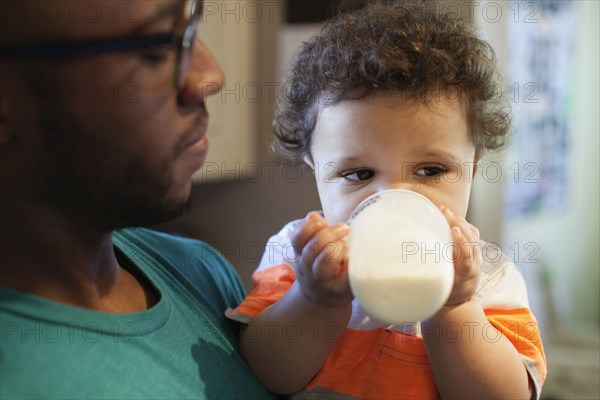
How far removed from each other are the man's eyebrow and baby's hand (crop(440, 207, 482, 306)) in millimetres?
382

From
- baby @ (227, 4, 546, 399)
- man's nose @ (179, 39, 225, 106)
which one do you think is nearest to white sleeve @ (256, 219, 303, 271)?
baby @ (227, 4, 546, 399)

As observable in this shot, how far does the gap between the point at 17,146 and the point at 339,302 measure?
1.39 ft

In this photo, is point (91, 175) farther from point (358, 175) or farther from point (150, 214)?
point (358, 175)

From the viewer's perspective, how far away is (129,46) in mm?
683

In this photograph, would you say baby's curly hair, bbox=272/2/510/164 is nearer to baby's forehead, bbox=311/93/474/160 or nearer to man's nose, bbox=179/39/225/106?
baby's forehead, bbox=311/93/474/160

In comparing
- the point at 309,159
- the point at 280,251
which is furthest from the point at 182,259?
the point at 309,159

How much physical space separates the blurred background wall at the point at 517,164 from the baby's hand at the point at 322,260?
745 mm

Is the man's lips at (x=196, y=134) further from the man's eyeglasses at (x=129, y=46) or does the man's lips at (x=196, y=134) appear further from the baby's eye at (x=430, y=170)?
the baby's eye at (x=430, y=170)

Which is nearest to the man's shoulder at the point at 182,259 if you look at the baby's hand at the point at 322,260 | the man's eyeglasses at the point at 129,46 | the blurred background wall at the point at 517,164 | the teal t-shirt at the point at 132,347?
the teal t-shirt at the point at 132,347

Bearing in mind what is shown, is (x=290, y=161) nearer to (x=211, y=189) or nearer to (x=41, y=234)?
(x=41, y=234)

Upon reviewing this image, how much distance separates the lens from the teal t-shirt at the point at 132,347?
675 mm

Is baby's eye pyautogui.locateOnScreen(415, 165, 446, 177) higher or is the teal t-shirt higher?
baby's eye pyautogui.locateOnScreen(415, 165, 446, 177)

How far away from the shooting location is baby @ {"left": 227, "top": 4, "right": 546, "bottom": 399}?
86 cm

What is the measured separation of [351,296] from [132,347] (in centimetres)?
27
